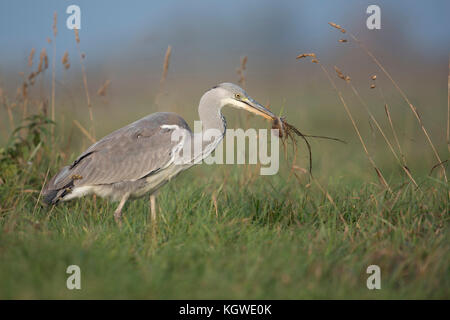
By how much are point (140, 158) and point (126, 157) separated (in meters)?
0.18

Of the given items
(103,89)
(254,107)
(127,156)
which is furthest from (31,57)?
(254,107)

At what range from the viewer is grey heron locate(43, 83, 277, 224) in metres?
5.17

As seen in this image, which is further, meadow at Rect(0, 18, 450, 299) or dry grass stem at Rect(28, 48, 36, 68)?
dry grass stem at Rect(28, 48, 36, 68)

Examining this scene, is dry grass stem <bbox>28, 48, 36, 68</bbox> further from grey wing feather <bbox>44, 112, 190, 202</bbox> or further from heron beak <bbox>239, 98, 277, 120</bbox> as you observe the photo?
heron beak <bbox>239, 98, 277, 120</bbox>

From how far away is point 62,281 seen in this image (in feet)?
10.9

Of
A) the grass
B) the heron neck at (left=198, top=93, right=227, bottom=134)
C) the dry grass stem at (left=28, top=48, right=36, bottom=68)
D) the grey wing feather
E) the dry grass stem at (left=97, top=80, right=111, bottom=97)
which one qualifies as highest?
the dry grass stem at (left=28, top=48, right=36, bottom=68)

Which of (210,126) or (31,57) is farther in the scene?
(31,57)

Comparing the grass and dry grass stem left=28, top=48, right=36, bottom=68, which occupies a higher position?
dry grass stem left=28, top=48, right=36, bottom=68

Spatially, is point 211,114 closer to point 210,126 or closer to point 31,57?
point 210,126

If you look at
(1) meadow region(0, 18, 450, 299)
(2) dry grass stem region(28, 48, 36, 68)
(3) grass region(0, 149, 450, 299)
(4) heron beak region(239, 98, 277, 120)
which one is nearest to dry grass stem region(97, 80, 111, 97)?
(1) meadow region(0, 18, 450, 299)

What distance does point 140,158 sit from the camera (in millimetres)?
5223

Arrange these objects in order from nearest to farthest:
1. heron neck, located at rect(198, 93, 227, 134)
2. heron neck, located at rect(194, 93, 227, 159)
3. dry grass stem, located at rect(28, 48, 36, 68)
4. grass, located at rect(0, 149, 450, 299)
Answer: grass, located at rect(0, 149, 450, 299) < heron neck, located at rect(194, 93, 227, 159) < heron neck, located at rect(198, 93, 227, 134) < dry grass stem, located at rect(28, 48, 36, 68)

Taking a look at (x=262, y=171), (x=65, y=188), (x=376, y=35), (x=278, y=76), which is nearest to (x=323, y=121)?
(x=262, y=171)

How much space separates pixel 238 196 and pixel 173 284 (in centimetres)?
208
